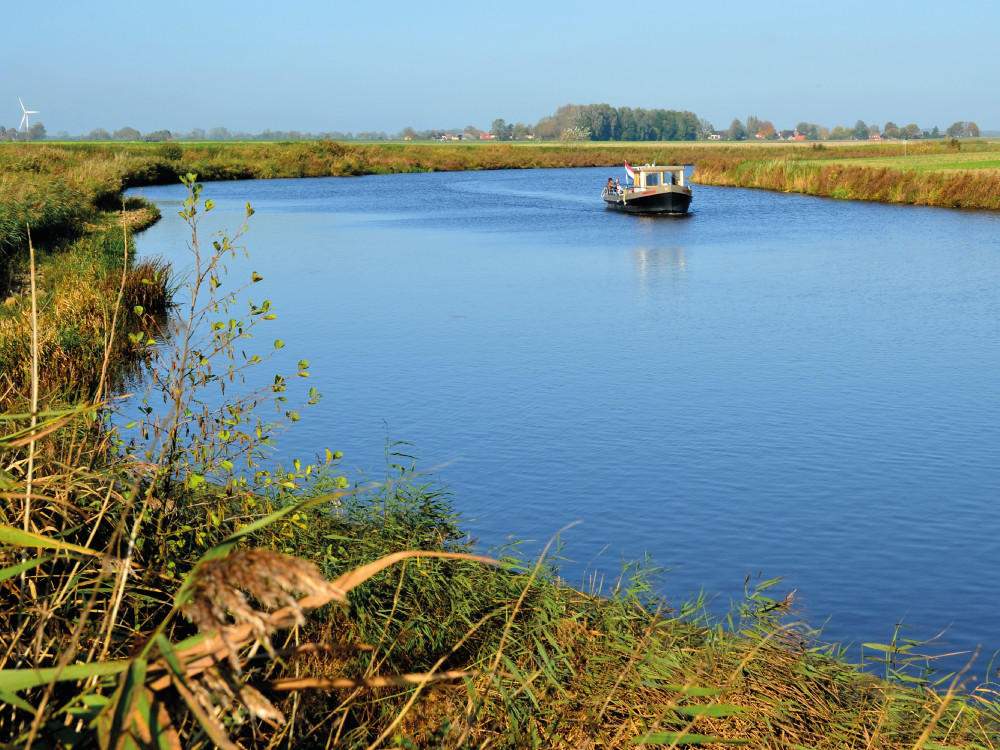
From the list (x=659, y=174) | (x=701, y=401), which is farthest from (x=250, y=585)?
(x=659, y=174)

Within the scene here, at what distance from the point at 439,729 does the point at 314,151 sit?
86.6 m

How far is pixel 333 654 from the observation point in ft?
14.8

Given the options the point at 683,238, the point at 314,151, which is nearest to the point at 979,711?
the point at 683,238

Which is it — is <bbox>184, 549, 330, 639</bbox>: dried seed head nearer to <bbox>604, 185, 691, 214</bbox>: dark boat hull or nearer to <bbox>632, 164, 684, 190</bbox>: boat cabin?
<bbox>604, 185, 691, 214</bbox>: dark boat hull

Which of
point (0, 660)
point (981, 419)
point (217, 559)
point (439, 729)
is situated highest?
point (217, 559)

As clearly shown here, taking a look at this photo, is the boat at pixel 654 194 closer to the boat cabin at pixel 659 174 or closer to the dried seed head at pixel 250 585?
the boat cabin at pixel 659 174

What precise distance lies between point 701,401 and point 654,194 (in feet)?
102

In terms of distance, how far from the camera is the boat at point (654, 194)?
136 ft

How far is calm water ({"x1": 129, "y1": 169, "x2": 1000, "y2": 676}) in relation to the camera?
7.61m

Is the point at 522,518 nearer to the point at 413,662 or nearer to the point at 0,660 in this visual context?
the point at 413,662

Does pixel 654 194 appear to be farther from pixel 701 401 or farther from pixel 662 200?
pixel 701 401

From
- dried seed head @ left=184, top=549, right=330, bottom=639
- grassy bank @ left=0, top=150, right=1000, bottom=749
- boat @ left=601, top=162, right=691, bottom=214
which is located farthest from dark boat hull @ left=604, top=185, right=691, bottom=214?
dried seed head @ left=184, top=549, right=330, bottom=639

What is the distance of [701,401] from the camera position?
39.6 ft

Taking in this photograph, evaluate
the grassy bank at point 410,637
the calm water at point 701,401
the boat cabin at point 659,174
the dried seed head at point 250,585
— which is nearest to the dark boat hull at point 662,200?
the boat cabin at point 659,174
